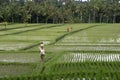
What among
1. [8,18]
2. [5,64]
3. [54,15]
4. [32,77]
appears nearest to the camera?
[32,77]

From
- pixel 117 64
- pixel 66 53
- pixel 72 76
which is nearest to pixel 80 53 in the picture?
pixel 66 53

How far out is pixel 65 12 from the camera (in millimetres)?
76625

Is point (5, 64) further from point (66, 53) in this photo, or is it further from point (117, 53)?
point (117, 53)

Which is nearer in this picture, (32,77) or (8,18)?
(32,77)

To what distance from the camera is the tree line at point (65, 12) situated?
2773 inches

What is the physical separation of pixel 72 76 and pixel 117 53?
8552 mm

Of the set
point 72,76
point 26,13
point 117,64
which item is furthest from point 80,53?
point 26,13

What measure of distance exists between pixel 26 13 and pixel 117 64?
2274 inches

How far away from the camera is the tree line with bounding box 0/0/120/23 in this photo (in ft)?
231

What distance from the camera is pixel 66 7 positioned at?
82688 mm

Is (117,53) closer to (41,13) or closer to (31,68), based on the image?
(31,68)

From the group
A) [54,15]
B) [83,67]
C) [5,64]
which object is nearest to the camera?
[83,67]

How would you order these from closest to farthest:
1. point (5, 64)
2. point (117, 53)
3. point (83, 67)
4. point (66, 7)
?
point (83, 67)
point (5, 64)
point (117, 53)
point (66, 7)

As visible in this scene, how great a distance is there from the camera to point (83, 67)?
13.0 m
